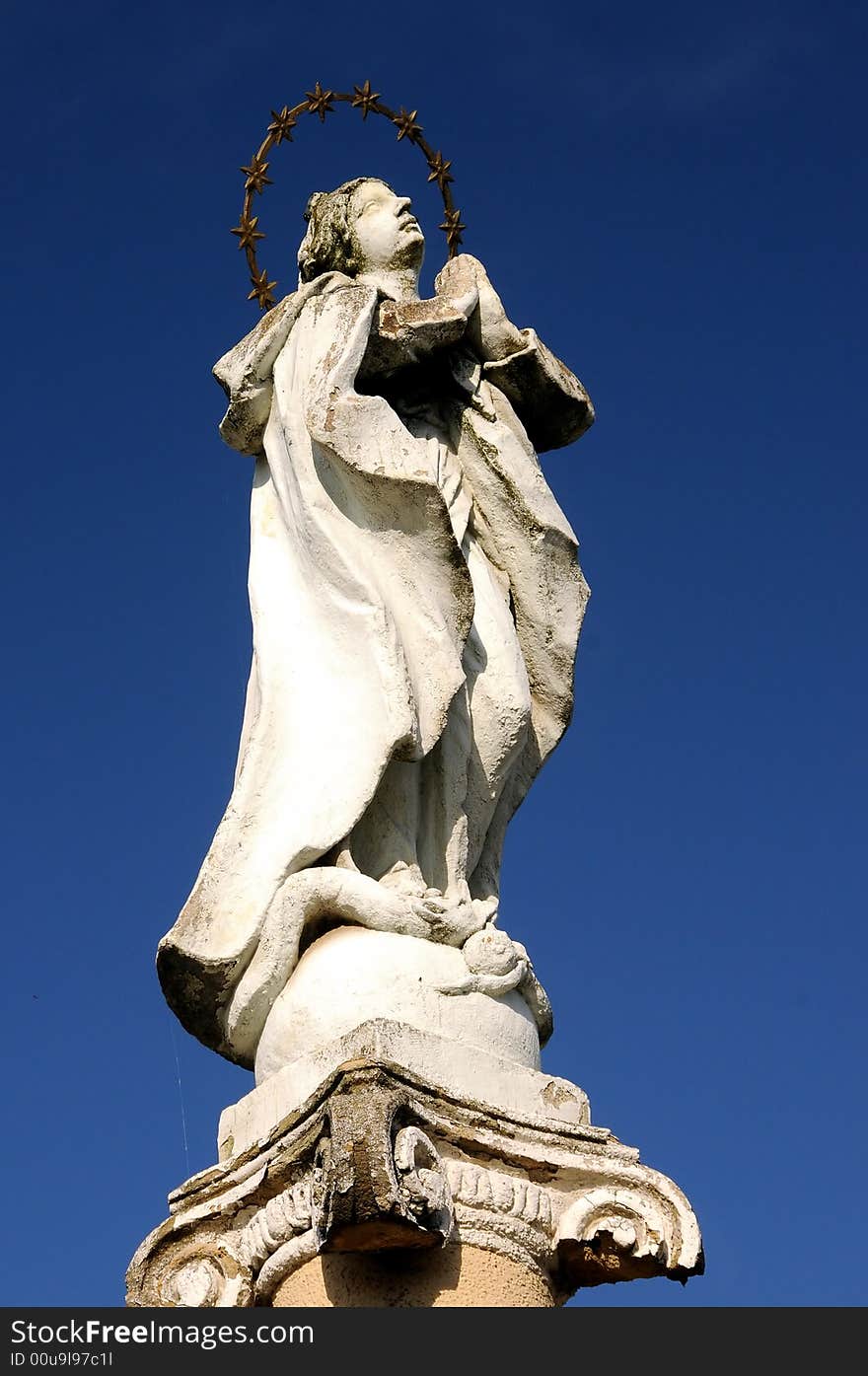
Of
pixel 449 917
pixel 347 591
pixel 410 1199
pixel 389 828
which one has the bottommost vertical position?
pixel 410 1199

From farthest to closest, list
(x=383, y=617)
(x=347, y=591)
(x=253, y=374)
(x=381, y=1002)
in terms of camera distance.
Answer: (x=253, y=374) → (x=347, y=591) → (x=383, y=617) → (x=381, y=1002)

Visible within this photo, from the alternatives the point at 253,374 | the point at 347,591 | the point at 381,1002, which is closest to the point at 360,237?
the point at 253,374

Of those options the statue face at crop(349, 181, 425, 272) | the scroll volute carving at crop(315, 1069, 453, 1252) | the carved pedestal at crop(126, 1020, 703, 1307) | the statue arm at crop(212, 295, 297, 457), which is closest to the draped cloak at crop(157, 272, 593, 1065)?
the statue arm at crop(212, 295, 297, 457)

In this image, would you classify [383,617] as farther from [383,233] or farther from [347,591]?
[383,233]

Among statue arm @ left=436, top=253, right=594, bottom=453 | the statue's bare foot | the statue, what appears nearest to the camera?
the statue

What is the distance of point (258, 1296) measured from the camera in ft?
24.3

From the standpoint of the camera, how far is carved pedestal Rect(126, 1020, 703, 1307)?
7.05 m

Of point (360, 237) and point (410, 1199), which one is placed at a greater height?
point (360, 237)

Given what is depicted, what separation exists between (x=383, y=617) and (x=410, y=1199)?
101 inches

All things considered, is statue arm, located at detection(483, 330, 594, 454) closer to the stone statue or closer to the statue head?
the stone statue

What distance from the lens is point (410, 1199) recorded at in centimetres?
694

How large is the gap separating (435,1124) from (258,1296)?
85cm

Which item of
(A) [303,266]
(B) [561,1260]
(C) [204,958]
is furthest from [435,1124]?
(A) [303,266]

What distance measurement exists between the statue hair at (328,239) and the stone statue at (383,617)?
0.04ft
